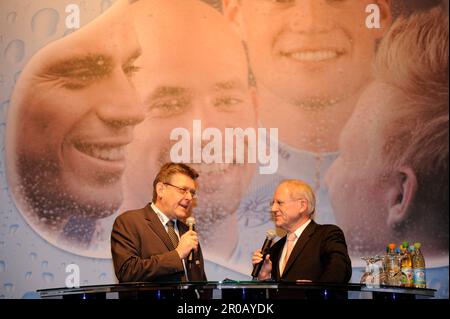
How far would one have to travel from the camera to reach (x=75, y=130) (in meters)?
5.67

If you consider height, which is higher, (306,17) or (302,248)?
→ (306,17)

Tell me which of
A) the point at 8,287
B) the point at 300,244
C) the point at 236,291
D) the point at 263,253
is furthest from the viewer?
the point at 8,287

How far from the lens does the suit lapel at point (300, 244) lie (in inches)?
181

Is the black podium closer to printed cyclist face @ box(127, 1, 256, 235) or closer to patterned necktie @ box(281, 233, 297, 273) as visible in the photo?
patterned necktie @ box(281, 233, 297, 273)

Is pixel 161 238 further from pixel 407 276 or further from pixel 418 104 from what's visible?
pixel 418 104

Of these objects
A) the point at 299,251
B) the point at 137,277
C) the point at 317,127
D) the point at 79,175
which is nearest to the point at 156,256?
the point at 137,277

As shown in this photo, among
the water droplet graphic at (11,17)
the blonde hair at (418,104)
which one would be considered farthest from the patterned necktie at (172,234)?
the water droplet graphic at (11,17)

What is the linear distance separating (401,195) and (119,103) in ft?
6.70

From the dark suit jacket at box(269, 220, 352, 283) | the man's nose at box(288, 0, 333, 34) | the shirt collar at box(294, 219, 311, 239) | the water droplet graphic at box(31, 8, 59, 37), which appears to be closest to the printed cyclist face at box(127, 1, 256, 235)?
the man's nose at box(288, 0, 333, 34)

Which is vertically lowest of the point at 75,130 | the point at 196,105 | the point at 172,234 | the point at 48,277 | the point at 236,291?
the point at 236,291

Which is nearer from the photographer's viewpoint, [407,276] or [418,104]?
[407,276]

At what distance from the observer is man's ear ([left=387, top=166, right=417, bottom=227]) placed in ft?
19.1

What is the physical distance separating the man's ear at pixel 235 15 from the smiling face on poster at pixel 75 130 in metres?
0.67

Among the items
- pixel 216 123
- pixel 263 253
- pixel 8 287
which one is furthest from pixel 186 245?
pixel 8 287
